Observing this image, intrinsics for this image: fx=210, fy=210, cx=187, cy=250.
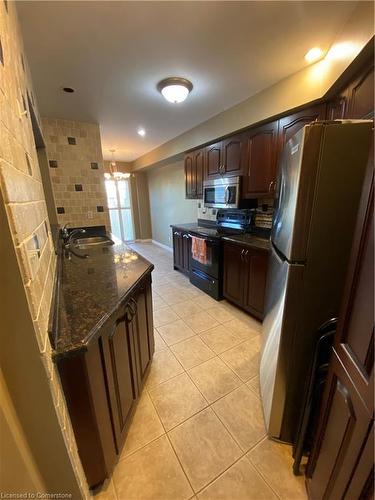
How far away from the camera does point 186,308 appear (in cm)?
287

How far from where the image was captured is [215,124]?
2.90m

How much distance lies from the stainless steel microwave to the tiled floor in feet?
5.29

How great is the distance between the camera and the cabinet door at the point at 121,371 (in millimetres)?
1023

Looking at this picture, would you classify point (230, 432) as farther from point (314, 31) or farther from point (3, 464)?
point (314, 31)

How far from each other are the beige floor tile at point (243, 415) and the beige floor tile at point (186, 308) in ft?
3.91

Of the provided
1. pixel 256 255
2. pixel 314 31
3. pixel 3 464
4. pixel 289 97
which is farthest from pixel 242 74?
pixel 3 464

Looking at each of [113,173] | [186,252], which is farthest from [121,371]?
[113,173]

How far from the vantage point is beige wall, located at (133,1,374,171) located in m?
1.24

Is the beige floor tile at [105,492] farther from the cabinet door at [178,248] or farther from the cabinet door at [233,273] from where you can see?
the cabinet door at [178,248]

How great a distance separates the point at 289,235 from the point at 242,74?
5.79 ft

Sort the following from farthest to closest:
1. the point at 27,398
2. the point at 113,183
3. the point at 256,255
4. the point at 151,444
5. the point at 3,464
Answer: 1. the point at 113,183
2. the point at 256,255
3. the point at 151,444
4. the point at 27,398
5. the point at 3,464

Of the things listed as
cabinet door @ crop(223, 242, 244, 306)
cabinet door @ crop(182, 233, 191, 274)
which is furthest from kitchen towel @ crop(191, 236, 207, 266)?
cabinet door @ crop(223, 242, 244, 306)

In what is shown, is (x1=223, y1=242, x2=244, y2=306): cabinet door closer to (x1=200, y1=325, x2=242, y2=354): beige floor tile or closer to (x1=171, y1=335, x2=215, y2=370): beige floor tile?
(x1=200, y1=325, x2=242, y2=354): beige floor tile

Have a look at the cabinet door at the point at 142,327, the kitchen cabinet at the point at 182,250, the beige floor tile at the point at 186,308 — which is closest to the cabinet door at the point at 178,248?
the kitchen cabinet at the point at 182,250
